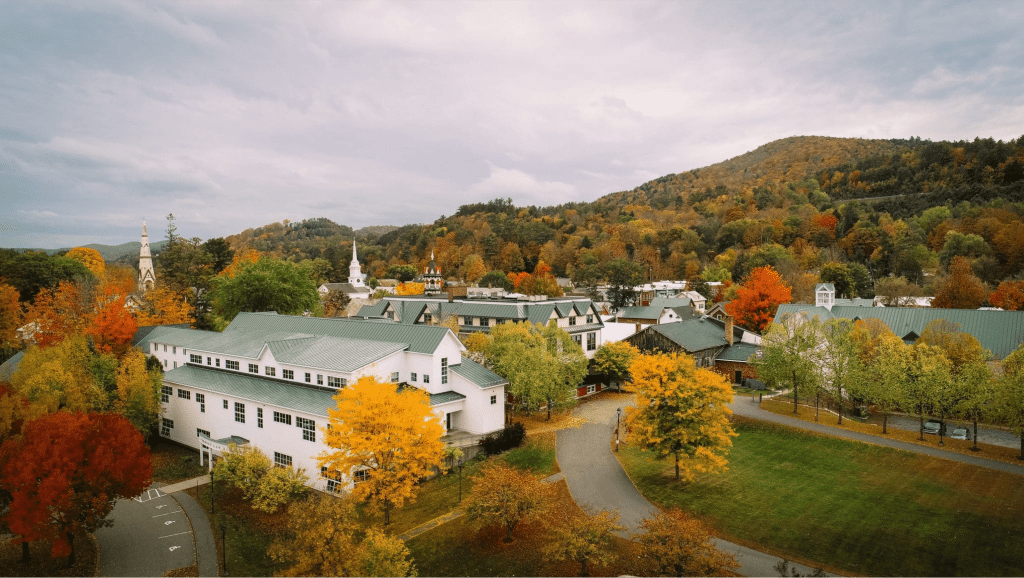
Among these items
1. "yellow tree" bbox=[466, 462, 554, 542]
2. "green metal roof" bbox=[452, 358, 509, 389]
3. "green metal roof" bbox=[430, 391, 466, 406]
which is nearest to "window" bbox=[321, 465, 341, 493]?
"green metal roof" bbox=[430, 391, 466, 406]

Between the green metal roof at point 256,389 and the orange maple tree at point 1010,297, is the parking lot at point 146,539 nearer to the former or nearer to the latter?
the green metal roof at point 256,389

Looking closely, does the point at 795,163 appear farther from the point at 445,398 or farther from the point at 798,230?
the point at 445,398

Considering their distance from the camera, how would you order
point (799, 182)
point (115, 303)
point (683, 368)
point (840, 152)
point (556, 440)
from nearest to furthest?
point (683, 368)
point (556, 440)
point (115, 303)
point (799, 182)
point (840, 152)

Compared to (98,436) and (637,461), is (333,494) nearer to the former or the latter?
(98,436)

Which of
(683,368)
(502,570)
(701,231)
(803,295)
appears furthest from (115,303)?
(701,231)

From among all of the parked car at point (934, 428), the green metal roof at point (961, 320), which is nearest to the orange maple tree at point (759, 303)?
the green metal roof at point (961, 320)
